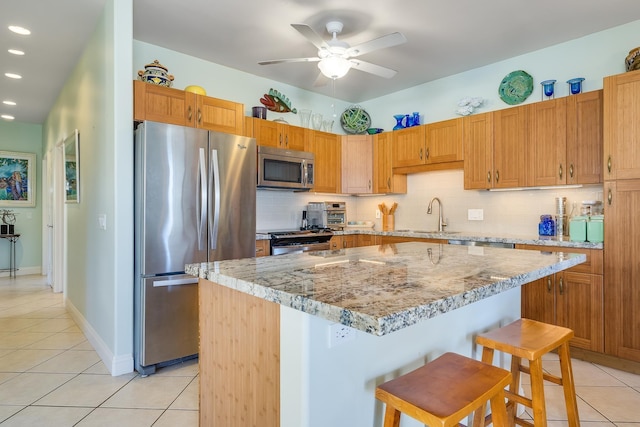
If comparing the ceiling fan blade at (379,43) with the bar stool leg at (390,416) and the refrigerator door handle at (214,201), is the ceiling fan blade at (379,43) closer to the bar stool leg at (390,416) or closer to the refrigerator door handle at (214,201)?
A: the refrigerator door handle at (214,201)

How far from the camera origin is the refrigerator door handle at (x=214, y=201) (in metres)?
2.83

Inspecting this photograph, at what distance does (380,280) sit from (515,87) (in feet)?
11.3

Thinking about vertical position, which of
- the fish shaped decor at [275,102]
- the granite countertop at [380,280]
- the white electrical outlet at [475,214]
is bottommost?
the granite countertop at [380,280]

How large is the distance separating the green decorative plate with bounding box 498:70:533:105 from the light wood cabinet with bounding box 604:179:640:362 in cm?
119

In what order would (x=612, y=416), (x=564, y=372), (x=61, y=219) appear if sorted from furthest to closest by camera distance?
(x=61, y=219), (x=612, y=416), (x=564, y=372)

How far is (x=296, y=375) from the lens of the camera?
40.4 inches

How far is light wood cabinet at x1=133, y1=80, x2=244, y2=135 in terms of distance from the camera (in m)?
2.87

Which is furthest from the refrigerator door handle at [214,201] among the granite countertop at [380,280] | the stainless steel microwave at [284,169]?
the granite countertop at [380,280]

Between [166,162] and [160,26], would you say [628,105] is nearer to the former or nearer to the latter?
[166,162]

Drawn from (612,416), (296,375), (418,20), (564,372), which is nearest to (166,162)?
(296,375)

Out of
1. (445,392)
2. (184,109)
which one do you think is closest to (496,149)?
(184,109)

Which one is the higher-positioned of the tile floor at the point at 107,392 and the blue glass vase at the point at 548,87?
the blue glass vase at the point at 548,87

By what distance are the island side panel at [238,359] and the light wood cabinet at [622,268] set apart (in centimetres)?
274

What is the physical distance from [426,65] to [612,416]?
11.0 ft
